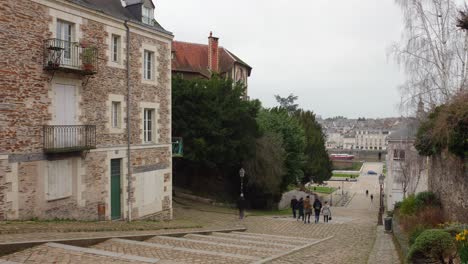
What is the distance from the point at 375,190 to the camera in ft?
229

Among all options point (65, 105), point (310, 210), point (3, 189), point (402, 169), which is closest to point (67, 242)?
point (3, 189)

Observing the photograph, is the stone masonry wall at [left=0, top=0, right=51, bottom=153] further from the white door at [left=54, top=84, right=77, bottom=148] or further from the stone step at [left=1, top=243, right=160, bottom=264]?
the stone step at [left=1, top=243, right=160, bottom=264]

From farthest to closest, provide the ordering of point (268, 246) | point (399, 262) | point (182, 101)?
point (182, 101), point (268, 246), point (399, 262)

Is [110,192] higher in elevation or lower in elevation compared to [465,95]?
lower

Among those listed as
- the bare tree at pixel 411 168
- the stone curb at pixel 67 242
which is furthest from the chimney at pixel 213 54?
the stone curb at pixel 67 242

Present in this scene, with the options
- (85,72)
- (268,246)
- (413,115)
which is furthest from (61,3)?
(413,115)

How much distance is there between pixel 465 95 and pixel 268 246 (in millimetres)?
6793

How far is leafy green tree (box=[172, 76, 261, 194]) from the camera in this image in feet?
86.9

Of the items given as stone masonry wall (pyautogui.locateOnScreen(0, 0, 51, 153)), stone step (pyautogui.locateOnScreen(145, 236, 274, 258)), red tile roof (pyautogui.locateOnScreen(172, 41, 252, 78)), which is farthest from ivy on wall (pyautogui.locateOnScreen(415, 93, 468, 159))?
red tile roof (pyautogui.locateOnScreen(172, 41, 252, 78))

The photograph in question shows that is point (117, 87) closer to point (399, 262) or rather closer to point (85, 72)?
point (85, 72)

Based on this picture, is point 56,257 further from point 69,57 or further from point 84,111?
point 69,57

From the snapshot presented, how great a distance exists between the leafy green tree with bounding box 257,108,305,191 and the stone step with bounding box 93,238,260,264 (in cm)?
2452

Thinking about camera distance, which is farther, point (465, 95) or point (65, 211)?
point (65, 211)

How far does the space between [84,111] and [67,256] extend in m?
8.07
